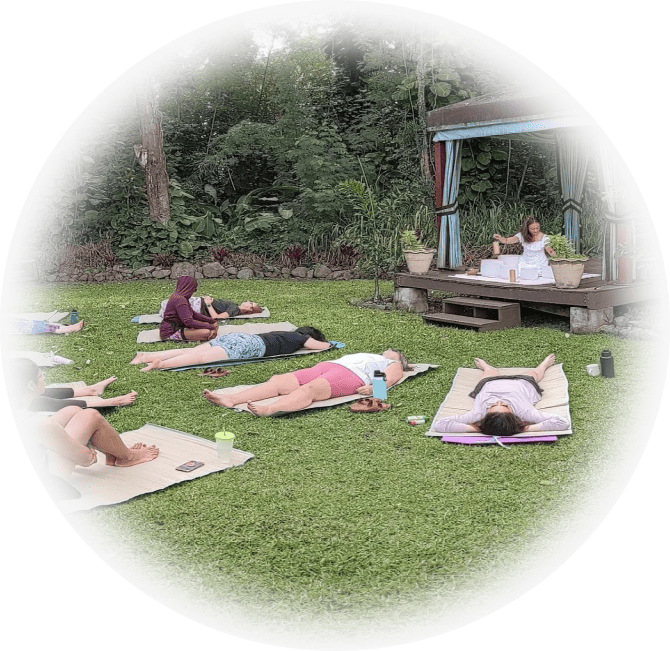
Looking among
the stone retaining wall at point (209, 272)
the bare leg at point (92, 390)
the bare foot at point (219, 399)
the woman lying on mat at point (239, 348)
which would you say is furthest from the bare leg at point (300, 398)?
the bare leg at point (92, 390)

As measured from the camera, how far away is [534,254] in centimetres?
711

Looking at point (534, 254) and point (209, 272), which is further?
point (534, 254)

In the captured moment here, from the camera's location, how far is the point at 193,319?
5.84 metres

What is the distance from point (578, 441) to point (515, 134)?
1.96m

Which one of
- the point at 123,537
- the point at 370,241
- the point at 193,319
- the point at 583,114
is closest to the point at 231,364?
the point at 193,319

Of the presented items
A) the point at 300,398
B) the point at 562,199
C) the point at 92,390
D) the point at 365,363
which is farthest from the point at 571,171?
the point at 92,390

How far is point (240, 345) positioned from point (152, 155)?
1610 mm

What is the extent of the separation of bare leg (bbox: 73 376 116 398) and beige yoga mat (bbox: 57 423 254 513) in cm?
27

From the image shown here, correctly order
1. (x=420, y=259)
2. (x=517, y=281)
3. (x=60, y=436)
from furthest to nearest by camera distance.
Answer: (x=420, y=259) < (x=517, y=281) < (x=60, y=436)

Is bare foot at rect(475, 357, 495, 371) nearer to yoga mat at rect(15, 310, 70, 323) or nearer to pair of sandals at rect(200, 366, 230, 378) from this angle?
pair of sandals at rect(200, 366, 230, 378)

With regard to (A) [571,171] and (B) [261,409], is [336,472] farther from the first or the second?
(A) [571,171]

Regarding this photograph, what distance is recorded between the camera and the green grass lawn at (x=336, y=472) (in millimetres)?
3748

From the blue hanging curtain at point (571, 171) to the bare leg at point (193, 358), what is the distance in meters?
2.27

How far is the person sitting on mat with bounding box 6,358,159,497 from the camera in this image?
14.3 feet
